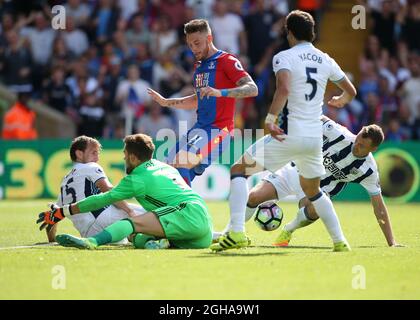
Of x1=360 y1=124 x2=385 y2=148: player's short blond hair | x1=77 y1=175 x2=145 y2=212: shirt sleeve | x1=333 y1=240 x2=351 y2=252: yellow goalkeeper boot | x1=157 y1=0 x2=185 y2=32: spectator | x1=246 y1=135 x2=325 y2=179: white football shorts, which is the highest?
x1=157 y1=0 x2=185 y2=32: spectator

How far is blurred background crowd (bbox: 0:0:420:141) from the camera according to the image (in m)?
21.7

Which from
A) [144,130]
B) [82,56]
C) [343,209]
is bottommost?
[343,209]

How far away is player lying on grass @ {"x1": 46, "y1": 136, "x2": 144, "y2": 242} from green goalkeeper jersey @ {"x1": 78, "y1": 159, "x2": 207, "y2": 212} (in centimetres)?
78

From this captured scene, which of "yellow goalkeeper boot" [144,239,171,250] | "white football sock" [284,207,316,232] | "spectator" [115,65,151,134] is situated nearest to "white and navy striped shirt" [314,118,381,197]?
"white football sock" [284,207,316,232]

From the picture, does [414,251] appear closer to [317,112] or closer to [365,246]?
[365,246]

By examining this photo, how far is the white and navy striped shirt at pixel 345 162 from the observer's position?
11.4m

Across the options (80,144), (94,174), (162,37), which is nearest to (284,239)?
(94,174)

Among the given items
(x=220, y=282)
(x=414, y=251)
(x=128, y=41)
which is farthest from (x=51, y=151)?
(x=220, y=282)

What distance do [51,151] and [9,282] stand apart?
12497 mm

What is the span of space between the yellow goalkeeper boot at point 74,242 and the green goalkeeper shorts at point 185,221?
2.44 ft

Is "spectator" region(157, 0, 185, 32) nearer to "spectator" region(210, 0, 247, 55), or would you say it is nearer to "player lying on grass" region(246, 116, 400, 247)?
"spectator" region(210, 0, 247, 55)

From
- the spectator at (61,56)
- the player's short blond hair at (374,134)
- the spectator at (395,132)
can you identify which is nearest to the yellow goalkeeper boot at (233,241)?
the player's short blond hair at (374,134)

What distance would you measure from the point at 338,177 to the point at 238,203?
2203 mm

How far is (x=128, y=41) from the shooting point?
Answer: 910 inches
